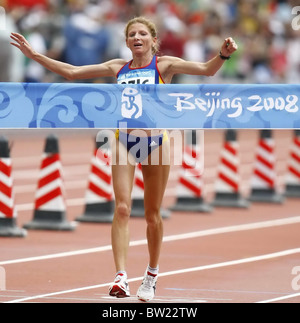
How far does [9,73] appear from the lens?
2158cm

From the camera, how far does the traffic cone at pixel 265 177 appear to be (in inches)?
693

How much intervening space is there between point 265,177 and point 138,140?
339 inches

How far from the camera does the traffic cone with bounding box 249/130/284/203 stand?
17.6 meters

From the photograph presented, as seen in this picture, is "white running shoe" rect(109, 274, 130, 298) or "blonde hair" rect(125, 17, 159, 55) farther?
"blonde hair" rect(125, 17, 159, 55)

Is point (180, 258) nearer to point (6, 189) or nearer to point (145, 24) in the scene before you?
point (6, 189)

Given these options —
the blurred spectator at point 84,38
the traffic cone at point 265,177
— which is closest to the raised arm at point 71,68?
the traffic cone at point 265,177

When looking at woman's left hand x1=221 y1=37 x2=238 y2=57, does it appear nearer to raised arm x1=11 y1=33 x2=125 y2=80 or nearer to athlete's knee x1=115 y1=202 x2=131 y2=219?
raised arm x1=11 y1=33 x2=125 y2=80

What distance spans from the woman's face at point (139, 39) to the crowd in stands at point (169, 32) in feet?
38.3

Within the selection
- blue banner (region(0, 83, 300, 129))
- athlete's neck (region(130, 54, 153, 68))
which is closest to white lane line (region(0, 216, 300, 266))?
blue banner (region(0, 83, 300, 129))

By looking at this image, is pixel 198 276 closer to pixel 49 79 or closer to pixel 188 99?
pixel 188 99

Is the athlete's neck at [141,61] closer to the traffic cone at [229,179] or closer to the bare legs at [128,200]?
the bare legs at [128,200]

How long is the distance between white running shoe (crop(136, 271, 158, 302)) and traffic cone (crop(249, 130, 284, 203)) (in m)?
8.31

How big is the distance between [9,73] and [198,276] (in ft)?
37.9

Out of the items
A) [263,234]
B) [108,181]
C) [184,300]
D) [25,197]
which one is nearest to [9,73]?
[25,197]
